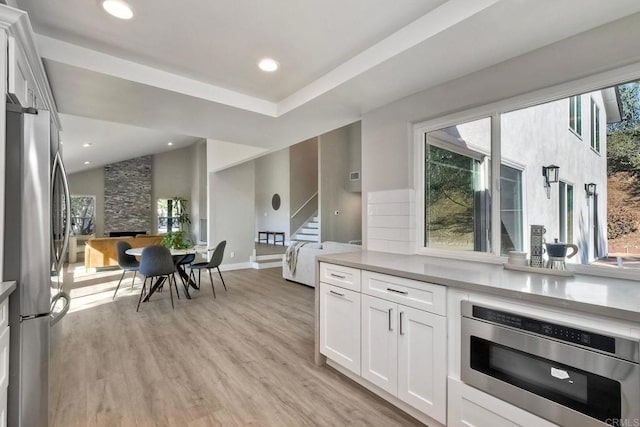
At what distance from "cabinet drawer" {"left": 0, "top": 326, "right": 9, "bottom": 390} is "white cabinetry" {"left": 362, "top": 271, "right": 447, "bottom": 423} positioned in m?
→ 1.78

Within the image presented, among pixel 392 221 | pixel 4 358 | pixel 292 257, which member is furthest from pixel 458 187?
pixel 292 257

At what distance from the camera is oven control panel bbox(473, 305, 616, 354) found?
1168mm

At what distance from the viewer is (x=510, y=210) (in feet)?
7.24

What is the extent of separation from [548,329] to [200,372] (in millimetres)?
2368

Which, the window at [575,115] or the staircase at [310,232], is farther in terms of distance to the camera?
the staircase at [310,232]

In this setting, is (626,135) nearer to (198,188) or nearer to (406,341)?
(406,341)

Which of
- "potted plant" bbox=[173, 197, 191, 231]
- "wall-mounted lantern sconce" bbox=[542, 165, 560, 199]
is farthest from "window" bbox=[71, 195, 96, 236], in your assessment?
"wall-mounted lantern sconce" bbox=[542, 165, 560, 199]

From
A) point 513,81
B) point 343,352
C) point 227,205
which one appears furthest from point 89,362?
point 227,205

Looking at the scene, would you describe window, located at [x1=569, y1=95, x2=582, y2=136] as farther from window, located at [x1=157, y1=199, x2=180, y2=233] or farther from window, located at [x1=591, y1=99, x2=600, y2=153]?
window, located at [x1=157, y1=199, x2=180, y2=233]

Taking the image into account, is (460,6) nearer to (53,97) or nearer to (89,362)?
(53,97)

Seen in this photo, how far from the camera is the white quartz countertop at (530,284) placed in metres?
1.19

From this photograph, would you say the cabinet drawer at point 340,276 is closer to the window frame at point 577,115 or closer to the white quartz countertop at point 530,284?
the white quartz countertop at point 530,284

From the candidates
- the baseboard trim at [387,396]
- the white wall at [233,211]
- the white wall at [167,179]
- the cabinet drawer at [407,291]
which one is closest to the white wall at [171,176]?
the white wall at [167,179]

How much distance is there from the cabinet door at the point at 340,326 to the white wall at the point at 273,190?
829cm
